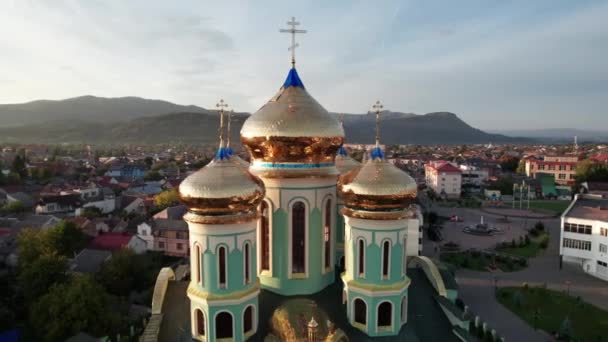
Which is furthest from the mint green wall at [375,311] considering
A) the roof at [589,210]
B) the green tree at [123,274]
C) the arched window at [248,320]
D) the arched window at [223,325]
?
the roof at [589,210]

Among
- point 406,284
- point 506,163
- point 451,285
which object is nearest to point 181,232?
point 451,285

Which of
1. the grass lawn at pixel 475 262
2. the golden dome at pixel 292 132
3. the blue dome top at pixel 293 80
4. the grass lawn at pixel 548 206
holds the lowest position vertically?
the grass lawn at pixel 475 262

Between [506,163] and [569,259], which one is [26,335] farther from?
[506,163]

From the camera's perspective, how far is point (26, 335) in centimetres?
1698

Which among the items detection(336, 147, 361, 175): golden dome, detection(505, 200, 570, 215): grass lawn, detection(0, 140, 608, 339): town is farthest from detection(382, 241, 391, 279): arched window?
detection(505, 200, 570, 215): grass lawn

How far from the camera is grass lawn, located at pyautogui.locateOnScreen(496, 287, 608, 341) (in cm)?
1934

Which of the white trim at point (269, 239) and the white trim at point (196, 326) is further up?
the white trim at point (269, 239)

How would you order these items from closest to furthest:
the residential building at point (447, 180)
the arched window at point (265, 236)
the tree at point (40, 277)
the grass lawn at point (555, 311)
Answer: the arched window at point (265, 236), the tree at point (40, 277), the grass lawn at point (555, 311), the residential building at point (447, 180)

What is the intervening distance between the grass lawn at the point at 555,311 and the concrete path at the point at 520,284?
2.06 ft

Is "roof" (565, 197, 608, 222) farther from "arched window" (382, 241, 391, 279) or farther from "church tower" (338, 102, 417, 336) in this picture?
"arched window" (382, 241, 391, 279)

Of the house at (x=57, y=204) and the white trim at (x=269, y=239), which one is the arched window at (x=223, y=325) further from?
the house at (x=57, y=204)

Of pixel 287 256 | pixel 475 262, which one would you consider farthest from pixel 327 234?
pixel 475 262

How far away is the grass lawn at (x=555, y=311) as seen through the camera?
19.3m

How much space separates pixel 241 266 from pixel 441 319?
6.54 m
